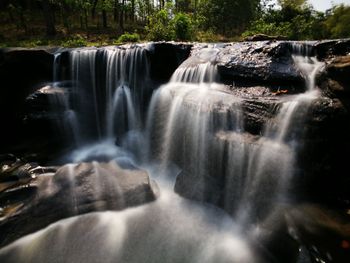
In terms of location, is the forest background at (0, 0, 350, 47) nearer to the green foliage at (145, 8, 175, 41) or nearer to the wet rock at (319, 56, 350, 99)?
the green foliage at (145, 8, 175, 41)

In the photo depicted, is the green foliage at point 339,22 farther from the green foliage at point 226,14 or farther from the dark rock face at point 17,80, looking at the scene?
the dark rock face at point 17,80

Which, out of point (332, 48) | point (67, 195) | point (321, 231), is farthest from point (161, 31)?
point (321, 231)

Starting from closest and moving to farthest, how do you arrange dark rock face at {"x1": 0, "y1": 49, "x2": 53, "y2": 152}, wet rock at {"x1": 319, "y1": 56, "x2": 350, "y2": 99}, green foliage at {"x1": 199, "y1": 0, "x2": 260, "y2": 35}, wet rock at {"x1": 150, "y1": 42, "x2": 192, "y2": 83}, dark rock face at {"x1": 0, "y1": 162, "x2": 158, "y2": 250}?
dark rock face at {"x1": 0, "y1": 162, "x2": 158, "y2": 250} → wet rock at {"x1": 319, "y1": 56, "x2": 350, "y2": 99} → dark rock face at {"x1": 0, "y1": 49, "x2": 53, "y2": 152} → wet rock at {"x1": 150, "y1": 42, "x2": 192, "y2": 83} → green foliage at {"x1": 199, "y1": 0, "x2": 260, "y2": 35}

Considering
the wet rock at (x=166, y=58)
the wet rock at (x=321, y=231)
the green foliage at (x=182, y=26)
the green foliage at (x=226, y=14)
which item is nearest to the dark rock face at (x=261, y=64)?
the wet rock at (x=166, y=58)

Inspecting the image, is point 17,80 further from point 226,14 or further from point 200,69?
point 226,14

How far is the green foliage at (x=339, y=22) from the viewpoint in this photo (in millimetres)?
19653

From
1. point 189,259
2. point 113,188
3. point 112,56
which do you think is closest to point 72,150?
point 113,188

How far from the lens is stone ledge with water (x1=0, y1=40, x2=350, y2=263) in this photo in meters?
5.82

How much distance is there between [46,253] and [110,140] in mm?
Result: 5856

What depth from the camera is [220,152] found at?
23.9 feet

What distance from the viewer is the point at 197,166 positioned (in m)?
7.87

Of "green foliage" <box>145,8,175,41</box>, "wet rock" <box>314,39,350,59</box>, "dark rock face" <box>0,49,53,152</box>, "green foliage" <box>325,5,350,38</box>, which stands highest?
"green foliage" <box>325,5,350,38</box>

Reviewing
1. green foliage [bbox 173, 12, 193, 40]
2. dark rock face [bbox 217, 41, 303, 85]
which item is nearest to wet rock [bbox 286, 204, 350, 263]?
dark rock face [bbox 217, 41, 303, 85]

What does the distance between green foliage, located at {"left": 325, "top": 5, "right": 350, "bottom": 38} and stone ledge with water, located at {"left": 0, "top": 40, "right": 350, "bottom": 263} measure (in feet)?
44.4
